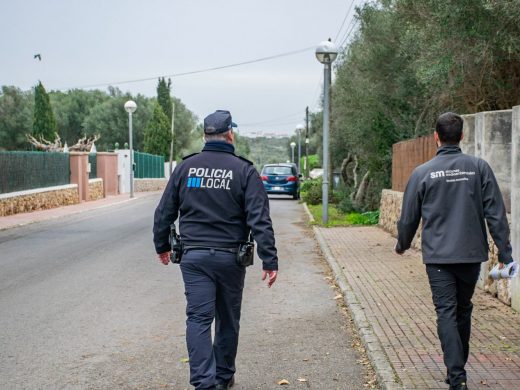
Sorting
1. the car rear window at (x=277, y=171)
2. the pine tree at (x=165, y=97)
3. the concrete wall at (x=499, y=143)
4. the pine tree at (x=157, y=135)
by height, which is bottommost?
the car rear window at (x=277, y=171)

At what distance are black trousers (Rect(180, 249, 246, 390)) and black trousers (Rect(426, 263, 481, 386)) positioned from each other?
4.39 ft

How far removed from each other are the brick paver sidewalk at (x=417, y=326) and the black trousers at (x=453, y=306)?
1.01 ft

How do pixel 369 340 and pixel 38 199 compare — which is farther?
pixel 38 199

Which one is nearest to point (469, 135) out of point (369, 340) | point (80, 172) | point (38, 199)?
point (369, 340)

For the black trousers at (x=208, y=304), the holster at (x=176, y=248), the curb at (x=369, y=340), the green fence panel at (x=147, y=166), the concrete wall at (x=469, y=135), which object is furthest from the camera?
the green fence panel at (x=147, y=166)

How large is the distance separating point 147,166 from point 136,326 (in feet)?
134

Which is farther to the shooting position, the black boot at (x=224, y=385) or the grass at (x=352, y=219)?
the grass at (x=352, y=219)

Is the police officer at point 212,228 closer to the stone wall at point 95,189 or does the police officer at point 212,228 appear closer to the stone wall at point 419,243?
the stone wall at point 419,243

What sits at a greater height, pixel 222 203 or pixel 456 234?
pixel 222 203

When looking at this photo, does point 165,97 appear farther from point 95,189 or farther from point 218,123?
point 218,123

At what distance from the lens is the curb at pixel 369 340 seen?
5.19 metres

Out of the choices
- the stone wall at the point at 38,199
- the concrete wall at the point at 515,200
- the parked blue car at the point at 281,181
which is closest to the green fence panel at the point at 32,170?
the stone wall at the point at 38,199

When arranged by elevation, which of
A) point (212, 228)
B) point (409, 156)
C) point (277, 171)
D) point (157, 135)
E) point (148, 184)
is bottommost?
point (148, 184)

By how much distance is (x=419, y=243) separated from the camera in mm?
12602
